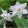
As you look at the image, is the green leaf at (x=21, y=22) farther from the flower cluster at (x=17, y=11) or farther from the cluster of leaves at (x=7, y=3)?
the cluster of leaves at (x=7, y=3)

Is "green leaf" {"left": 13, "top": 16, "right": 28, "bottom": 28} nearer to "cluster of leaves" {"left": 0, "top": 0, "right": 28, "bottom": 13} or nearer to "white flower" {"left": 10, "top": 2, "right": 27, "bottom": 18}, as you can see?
"white flower" {"left": 10, "top": 2, "right": 27, "bottom": 18}

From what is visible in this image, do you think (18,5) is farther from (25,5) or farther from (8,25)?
(8,25)

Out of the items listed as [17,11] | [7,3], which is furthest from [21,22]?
[7,3]

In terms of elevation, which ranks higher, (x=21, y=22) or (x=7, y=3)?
(x=7, y=3)

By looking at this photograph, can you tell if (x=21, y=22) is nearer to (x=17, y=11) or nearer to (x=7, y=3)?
(x=17, y=11)

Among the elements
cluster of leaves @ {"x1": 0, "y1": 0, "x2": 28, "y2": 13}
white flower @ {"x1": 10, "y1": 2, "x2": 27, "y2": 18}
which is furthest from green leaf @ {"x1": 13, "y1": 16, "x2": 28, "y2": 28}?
cluster of leaves @ {"x1": 0, "y1": 0, "x2": 28, "y2": 13}

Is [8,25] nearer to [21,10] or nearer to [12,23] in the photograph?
[12,23]

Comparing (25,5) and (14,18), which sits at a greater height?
(25,5)

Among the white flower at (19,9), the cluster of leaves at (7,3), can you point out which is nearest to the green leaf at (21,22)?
the white flower at (19,9)

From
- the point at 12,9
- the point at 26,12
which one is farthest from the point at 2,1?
the point at 26,12
